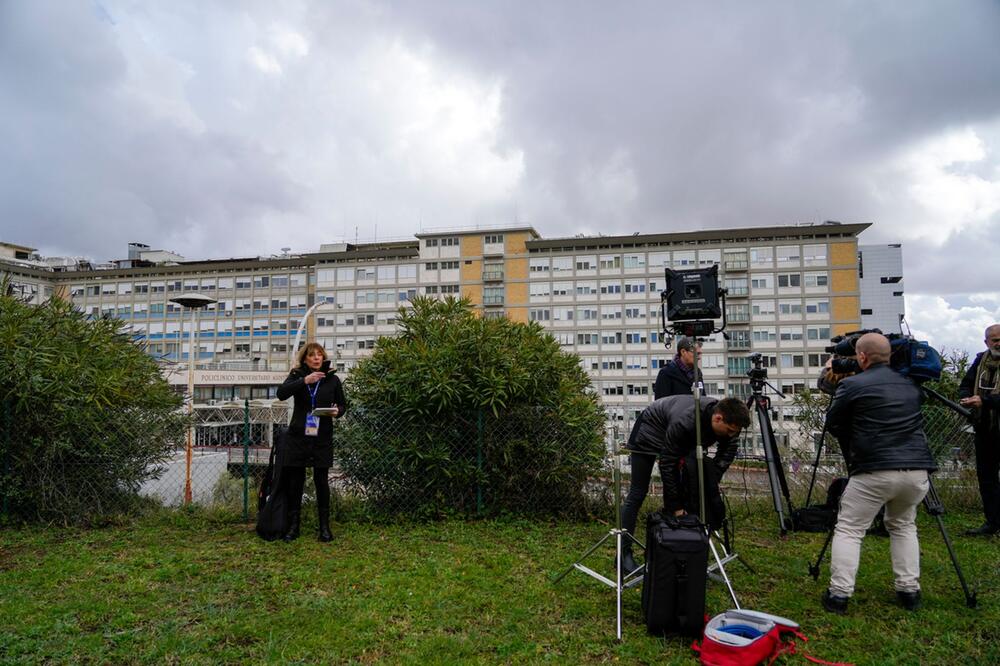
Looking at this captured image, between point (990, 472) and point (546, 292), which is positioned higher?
point (546, 292)

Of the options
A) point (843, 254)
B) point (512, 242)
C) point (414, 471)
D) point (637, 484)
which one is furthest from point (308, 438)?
point (843, 254)

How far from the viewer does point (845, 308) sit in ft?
214

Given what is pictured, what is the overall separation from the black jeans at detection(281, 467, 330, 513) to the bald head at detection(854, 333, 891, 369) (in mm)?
4738

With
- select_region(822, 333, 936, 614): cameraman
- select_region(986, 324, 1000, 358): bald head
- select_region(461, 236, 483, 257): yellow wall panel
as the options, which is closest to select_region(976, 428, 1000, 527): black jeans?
select_region(986, 324, 1000, 358): bald head

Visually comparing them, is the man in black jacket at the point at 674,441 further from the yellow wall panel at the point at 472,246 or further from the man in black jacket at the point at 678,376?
the yellow wall panel at the point at 472,246

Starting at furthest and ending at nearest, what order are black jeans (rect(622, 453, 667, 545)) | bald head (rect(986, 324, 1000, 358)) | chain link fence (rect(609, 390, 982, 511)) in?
chain link fence (rect(609, 390, 982, 511)) → bald head (rect(986, 324, 1000, 358)) → black jeans (rect(622, 453, 667, 545))

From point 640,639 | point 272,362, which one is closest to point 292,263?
point 272,362

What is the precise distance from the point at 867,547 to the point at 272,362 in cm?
7652

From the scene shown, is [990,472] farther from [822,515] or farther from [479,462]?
[479,462]

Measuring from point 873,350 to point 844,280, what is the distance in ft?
229

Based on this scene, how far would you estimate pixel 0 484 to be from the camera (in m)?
6.68

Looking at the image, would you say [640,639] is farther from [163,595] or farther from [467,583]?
[163,595]

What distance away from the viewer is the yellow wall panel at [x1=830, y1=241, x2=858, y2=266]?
2574 inches

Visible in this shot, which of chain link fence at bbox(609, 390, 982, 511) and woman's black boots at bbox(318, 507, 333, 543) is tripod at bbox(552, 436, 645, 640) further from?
chain link fence at bbox(609, 390, 982, 511)
